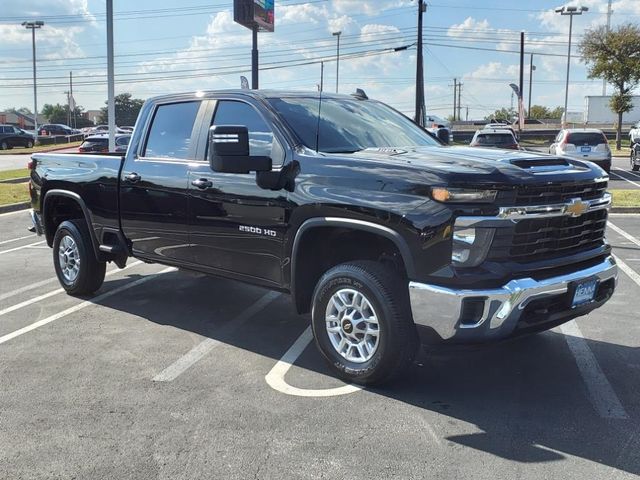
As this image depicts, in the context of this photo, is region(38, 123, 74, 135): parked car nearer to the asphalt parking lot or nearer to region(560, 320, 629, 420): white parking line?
the asphalt parking lot

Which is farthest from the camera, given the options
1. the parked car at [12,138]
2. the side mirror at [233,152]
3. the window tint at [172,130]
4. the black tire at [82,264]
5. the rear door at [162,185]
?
the parked car at [12,138]

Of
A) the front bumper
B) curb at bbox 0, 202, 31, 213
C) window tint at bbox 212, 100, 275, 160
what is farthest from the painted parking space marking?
curb at bbox 0, 202, 31, 213

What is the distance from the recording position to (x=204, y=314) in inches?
248

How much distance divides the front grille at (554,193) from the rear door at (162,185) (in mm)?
2800

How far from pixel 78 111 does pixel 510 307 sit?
128892 millimetres

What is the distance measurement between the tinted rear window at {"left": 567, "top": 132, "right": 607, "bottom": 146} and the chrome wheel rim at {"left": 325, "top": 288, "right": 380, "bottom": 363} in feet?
59.6

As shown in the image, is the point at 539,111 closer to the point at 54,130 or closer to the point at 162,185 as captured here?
the point at 54,130

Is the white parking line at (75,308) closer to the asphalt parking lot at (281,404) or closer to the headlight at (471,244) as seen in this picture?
the asphalt parking lot at (281,404)

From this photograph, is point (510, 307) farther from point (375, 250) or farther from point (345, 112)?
point (345, 112)

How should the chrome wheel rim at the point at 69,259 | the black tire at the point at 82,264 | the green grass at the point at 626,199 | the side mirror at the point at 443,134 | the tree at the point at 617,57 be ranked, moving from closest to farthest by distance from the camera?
1. the side mirror at the point at 443,134
2. the black tire at the point at 82,264
3. the chrome wheel rim at the point at 69,259
4. the green grass at the point at 626,199
5. the tree at the point at 617,57

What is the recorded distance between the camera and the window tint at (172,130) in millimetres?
5652

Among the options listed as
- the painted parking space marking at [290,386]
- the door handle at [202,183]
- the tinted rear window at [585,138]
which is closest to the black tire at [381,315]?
the painted parking space marking at [290,386]

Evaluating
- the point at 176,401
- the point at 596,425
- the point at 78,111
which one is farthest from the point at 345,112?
the point at 78,111

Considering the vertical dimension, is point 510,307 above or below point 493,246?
below
